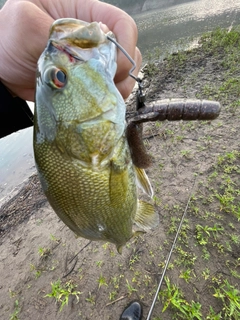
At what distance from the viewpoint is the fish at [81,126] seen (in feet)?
3.81

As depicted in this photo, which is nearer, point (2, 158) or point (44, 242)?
point (44, 242)

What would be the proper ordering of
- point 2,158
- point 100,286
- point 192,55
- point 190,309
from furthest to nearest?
1. point 192,55
2. point 2,158
3. point 100,286
4. point 190,309

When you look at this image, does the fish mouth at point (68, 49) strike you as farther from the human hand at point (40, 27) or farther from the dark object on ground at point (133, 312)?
the dark object on ground at point (133, 312)

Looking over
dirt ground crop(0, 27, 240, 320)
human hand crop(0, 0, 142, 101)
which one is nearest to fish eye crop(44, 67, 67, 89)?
human hand crop(0, 0, 142, 101)

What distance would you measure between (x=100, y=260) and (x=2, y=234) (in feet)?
7.14

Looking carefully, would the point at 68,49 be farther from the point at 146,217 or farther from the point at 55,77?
the point at 146,217

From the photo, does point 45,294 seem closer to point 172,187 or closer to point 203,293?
point 203,293

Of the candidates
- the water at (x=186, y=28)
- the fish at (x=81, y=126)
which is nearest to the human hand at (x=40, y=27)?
the fish at (x=81, y=126)

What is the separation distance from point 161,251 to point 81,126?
95.7 inches

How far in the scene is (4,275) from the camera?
12.2ft

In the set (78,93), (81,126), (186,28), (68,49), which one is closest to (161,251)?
(81,126)

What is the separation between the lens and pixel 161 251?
318 cm

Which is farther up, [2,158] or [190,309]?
[190,309]

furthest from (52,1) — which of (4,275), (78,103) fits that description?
(4,275)
